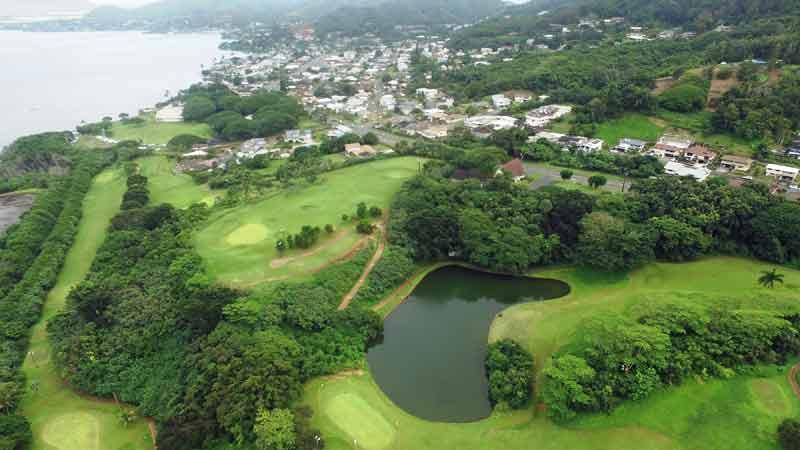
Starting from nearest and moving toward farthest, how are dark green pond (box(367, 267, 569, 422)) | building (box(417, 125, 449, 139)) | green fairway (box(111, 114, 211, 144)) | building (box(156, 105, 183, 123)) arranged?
dark green pond (box(367, 267, 569, 422)) < building (box(417, 125, 449, 139)) < green fairway (box(111, 114, 211, 144)) < building (box(156, 105, 183, 123))

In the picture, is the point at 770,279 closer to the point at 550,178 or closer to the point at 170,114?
the point at 550,178

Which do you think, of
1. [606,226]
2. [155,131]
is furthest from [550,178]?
[155,131]

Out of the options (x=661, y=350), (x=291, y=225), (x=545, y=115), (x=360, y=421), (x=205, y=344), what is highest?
(x=545, y=115)

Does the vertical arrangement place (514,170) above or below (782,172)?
below

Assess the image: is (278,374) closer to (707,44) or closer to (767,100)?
(767,100)

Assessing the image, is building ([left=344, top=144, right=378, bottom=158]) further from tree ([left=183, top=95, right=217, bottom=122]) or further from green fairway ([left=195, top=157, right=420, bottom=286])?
tree ([left=183, top=95, right=217, bottom=122])

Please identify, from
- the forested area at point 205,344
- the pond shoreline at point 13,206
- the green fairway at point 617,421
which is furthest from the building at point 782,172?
the pond shoreline at point 13,206

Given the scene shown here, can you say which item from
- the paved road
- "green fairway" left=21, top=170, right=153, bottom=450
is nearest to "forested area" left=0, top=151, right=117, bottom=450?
"green fairway" left=21, top=170, right=153, bottom=450
